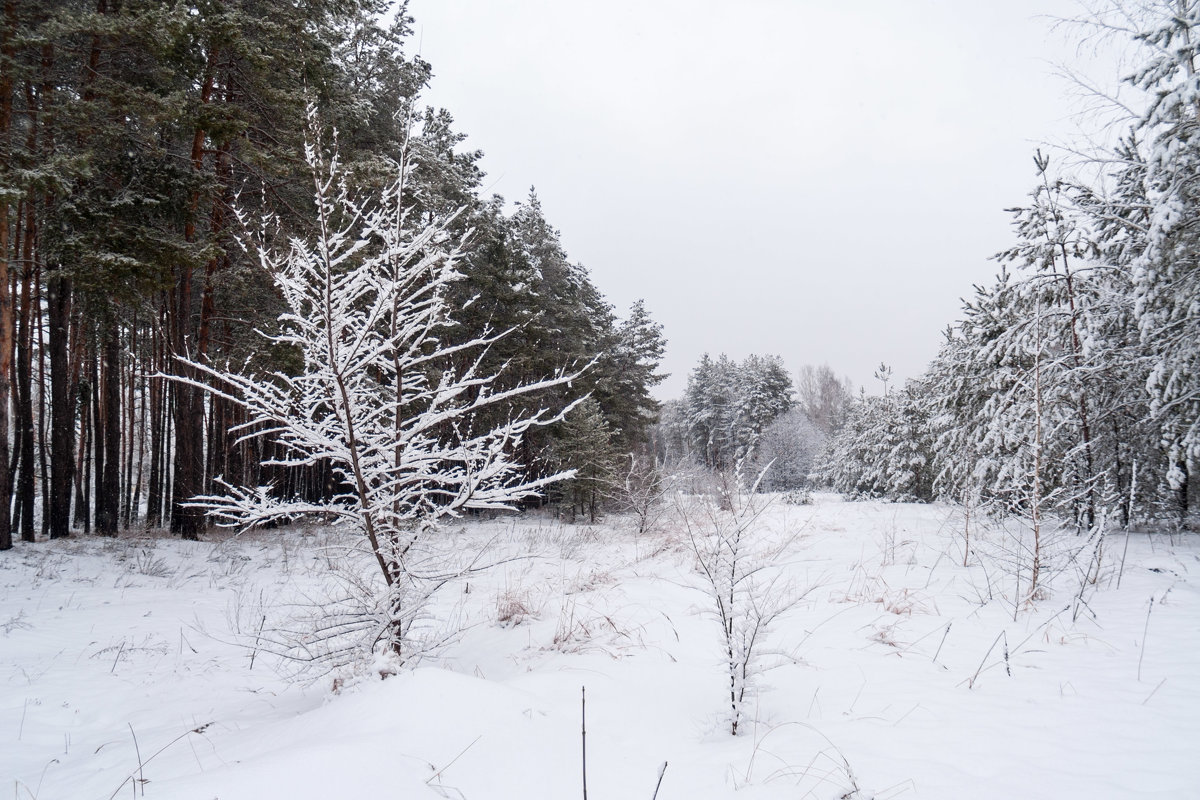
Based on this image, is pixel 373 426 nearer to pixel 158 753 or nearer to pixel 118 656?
pixel 158 753

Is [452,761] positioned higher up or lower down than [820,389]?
lower down

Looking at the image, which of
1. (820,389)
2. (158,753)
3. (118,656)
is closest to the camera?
(158,753)

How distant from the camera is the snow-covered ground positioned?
2361mm

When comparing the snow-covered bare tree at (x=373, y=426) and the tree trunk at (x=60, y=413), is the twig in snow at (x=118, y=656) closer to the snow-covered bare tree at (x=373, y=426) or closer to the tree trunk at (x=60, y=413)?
the snow-covered bare tree at (x=373, y=426)

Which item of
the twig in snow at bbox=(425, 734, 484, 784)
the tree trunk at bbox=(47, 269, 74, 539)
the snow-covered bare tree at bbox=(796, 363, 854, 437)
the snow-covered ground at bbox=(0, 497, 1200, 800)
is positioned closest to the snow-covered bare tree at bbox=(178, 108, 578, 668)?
the snow-covered ground at bbox=(0, 497, 1200, 800)

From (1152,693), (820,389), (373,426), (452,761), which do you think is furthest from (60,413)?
(820,389)

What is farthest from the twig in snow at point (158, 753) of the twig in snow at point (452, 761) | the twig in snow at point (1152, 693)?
the twig in snow at point (1152, 693)

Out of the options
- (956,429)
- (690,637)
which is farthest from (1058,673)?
(956,429)

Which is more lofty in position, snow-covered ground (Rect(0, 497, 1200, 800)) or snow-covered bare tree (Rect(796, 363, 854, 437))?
snow-covered bare tree (Rect(796, 363, 854, 437))

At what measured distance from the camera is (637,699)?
11.0 feet

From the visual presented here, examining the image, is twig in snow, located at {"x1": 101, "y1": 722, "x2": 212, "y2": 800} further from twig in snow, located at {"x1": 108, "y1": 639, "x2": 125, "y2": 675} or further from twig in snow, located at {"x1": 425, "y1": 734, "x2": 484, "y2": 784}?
twig in snow, located at {"x1": 108, "y1": 639, "x2": 125, "y2": 675}

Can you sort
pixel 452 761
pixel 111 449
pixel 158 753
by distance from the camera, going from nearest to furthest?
1. pixel 452 761
2. pixel 158 753
3. pixel 111 449

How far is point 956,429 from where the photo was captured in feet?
43.0

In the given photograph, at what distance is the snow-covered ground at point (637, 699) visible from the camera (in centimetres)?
236
